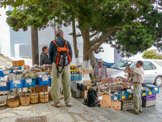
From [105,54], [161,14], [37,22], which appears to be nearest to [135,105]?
[161,14]

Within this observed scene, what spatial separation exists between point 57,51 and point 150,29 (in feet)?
18.2

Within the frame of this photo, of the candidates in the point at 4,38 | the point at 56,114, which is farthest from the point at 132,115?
A: the point at 4,38

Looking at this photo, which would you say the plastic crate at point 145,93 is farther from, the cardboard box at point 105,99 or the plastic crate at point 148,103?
the cardboard box at point 105,99

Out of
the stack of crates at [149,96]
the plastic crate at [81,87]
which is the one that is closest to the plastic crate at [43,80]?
the plastic crate at [81,87]

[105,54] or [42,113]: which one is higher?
[105,54]

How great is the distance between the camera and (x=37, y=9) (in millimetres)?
7586

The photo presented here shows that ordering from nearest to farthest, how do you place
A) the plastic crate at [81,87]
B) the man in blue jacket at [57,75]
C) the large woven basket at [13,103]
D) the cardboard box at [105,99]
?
the man in blue jacket at [57,75] < the large woven basket at [13,103] < the cardboard box at [105,99] < the plastic crate at [81,87]

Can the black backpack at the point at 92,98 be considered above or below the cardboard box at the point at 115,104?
above

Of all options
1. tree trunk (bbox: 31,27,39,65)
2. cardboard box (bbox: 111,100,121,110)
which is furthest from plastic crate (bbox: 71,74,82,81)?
tree trunk (bbox: 31,27,39,65)

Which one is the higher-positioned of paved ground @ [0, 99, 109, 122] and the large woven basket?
the large woven basket

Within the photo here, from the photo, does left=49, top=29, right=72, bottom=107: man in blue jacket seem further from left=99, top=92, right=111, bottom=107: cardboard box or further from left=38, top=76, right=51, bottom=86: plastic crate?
left=99, top=92, right=111, bottom=107: cardboard box

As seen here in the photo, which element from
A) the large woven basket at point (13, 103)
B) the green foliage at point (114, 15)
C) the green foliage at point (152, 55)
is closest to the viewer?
the large woven basket at point (13, 103)

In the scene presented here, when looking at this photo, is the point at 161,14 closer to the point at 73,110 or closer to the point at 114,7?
the point at 114,7

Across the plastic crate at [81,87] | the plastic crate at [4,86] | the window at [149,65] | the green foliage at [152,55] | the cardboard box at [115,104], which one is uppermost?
the green foliage at [152,55]
